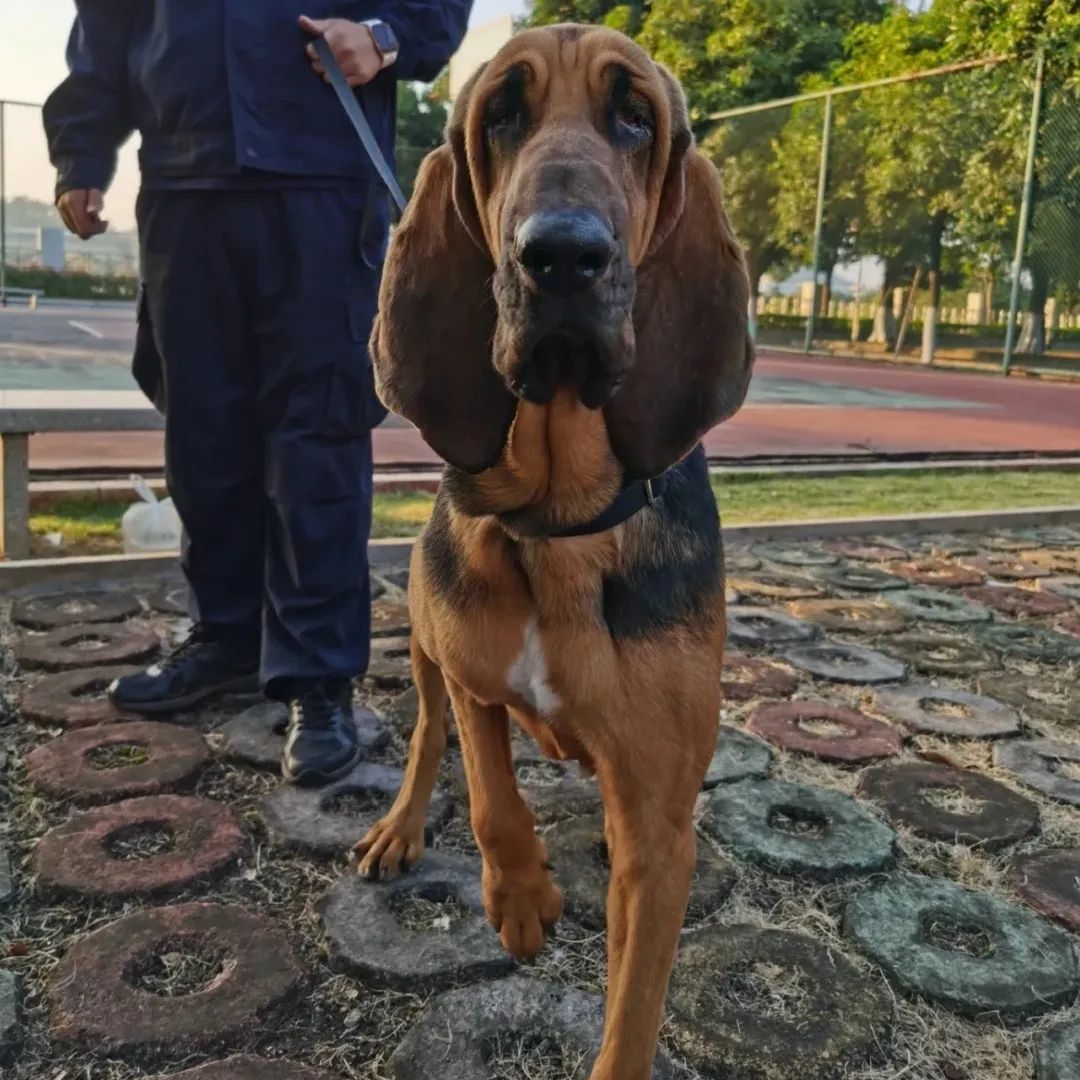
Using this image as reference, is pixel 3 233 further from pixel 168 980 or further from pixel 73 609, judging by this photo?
pixel 168 980

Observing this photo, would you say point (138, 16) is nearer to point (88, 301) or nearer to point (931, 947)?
point (931, 947)

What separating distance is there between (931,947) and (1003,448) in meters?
9.49

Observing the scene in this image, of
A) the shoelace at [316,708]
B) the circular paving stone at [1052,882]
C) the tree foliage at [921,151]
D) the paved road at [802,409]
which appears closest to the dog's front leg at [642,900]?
the circular paving stone at [1052,882]

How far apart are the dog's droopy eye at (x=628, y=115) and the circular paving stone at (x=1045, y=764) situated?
7.49ft

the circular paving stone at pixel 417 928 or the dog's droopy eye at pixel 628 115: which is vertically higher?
the dog's droopy eye at pixel 628 115

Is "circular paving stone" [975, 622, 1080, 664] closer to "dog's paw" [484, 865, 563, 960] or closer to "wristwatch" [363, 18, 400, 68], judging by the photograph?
"dog's paw" [484, 865, 563, 960]

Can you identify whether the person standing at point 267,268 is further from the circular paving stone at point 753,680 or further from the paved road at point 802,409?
the paved road at point 802,409

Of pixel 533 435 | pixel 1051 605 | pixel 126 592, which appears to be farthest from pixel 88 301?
pixel 533 435

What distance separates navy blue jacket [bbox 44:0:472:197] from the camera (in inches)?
118

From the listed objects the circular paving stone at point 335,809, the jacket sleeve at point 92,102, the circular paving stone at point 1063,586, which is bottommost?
the circular paving stone at point 335,809

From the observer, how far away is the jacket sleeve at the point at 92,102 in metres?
3.26

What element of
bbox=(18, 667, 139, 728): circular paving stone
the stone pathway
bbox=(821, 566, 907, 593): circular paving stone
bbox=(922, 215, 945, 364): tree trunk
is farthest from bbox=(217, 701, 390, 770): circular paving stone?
bbox=(922, 215, 945, 364): tree trunk

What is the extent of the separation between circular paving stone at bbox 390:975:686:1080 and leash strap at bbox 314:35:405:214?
1.92 m

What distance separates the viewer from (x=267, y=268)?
123 inches
